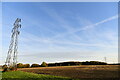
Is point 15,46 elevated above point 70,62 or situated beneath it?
elevated above

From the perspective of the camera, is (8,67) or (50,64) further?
(50,64)


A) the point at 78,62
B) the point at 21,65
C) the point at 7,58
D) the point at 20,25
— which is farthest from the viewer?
the point at 78,62

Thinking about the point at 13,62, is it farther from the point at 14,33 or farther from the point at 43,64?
the point at 43,64

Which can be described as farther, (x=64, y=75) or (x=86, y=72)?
(x=86, y=72)

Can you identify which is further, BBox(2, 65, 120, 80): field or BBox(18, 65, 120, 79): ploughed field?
BBox(18, 65, 120, 79): ploughed field

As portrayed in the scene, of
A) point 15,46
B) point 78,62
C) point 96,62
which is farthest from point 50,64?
point 15,46

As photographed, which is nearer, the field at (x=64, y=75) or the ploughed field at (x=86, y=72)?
the field at (x=64, y=75)

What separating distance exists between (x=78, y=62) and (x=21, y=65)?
24.9 m

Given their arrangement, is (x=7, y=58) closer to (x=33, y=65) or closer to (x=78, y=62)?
(x=33, y=65)

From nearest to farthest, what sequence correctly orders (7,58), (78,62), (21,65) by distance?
(7,58)
(21,65)
(78,62)

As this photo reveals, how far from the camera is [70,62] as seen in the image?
68875 millimetres

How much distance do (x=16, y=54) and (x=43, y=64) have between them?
33.7 m

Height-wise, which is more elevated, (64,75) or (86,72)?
(64,75)

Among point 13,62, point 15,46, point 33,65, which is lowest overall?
point 33,65
